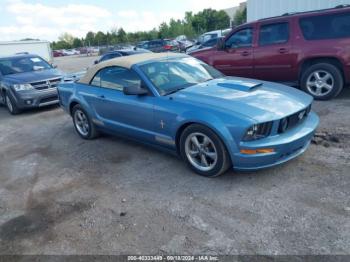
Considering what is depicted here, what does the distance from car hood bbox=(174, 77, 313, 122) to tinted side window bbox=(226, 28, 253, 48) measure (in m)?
3.23

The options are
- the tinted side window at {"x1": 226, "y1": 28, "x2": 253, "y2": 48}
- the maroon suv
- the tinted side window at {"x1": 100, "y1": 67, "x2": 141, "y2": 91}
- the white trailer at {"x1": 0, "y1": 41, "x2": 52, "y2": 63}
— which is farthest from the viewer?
the white trailer at {"x1": 0, "y1": 41, "x2": 52, "y2": 63}

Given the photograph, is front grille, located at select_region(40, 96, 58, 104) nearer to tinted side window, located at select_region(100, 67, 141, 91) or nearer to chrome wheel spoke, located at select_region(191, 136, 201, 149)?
tinted side window, located at select_region(100, 67, 141, 91)

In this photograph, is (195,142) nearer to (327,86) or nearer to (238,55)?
(327,86)

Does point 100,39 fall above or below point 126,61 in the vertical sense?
below

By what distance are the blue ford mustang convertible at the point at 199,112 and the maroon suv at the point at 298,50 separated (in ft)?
8.46

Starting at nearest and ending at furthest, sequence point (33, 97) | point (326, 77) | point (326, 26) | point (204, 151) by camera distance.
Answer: point (204, 151) → point (326, 26) → point (326, 77) → point (33, 97)

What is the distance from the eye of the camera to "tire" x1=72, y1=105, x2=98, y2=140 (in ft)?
18.1

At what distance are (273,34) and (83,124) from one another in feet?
15.2

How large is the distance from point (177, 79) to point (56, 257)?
9.07 ft

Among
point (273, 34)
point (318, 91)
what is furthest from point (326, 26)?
point (318, 91)

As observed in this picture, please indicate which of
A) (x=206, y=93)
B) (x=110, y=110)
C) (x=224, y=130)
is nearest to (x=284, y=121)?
(x=224, y=130)

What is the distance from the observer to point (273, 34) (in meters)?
6.98

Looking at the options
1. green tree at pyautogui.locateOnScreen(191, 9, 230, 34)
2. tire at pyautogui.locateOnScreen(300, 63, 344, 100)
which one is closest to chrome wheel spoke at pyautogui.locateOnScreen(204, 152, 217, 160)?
tire at pyautogui.locateOnScreen(300, 63, 344, 100)

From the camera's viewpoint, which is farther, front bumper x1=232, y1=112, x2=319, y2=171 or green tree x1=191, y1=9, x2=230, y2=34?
green tree x1=191, y1=9, x2=230, y2=34
